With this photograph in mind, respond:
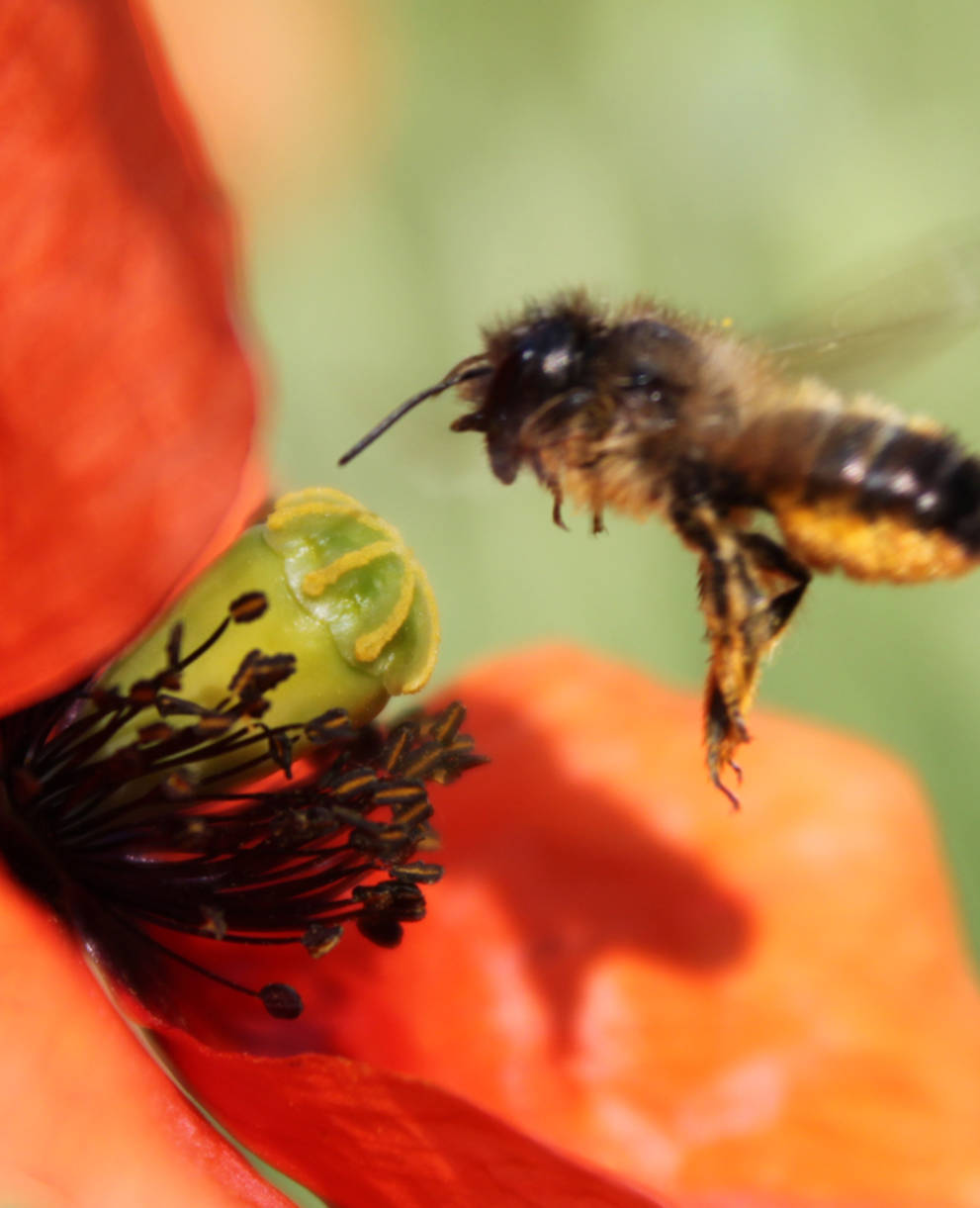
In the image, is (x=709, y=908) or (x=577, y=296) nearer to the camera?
(x=577, y=296)

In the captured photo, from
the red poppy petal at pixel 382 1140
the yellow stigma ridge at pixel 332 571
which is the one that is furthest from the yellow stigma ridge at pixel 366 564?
the red poppy petal at pixel 382 1140

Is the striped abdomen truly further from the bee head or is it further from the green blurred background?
the green blurred background

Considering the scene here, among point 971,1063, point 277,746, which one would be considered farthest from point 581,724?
point 277,746

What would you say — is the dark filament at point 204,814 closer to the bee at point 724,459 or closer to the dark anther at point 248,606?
the dark anther at point 248,606

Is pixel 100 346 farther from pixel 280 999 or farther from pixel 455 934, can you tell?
pixel 455 934

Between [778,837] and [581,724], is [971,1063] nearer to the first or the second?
[778,837]

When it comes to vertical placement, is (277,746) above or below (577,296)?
below
